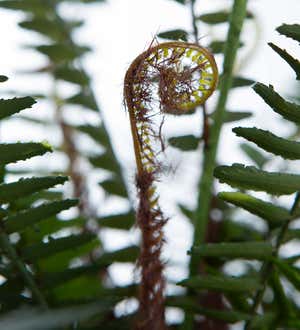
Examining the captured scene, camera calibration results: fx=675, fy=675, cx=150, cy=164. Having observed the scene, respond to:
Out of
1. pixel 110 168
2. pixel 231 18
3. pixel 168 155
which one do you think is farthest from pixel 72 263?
pixel 231 18

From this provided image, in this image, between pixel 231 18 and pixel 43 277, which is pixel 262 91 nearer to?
pixel 231 18

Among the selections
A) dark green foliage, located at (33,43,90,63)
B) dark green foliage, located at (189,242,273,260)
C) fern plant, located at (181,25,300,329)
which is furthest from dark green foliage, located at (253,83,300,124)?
dark green foliage, located at (33,43,90,63)

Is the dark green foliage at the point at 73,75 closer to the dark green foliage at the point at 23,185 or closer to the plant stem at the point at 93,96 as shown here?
the plant stem at the point at 93,96

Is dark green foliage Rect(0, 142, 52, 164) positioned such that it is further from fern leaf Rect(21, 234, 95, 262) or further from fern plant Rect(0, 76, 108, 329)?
fern leaf Rect(21, 234, 95, 262)

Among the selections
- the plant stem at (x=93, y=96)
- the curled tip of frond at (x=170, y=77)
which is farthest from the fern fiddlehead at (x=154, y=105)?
the plant stem at (x=93, y=96)

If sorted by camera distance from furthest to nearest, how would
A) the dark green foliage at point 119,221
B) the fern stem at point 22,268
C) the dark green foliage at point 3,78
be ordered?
the dark green foliage at point 119,221
the fern stem at point 22,268
the dark green foliage at point 3,78

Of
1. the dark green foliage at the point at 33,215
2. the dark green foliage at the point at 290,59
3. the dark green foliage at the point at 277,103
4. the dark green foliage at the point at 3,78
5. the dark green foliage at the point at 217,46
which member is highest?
the dark green foliage at the point at 290,59
